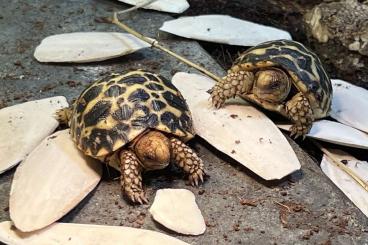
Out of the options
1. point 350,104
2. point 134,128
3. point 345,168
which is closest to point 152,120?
point 134,128

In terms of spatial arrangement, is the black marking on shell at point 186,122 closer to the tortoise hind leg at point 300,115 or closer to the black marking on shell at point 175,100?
the black marking on shell at point 175,100

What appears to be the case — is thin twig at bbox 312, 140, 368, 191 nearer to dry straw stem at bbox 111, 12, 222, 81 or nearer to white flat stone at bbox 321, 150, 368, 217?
white flat stone at bbox 321, 150, 368, 217

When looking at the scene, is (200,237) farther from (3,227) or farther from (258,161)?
(3,227)

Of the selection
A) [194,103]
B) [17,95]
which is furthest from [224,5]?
[17,95]

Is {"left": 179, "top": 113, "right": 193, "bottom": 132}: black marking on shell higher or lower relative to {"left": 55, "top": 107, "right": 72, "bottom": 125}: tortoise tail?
higher

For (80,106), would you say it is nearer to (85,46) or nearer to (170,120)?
(170,120)

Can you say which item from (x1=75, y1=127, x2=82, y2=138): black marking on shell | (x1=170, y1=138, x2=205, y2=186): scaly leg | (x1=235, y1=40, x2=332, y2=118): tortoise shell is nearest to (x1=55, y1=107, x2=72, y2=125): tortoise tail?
(x1=75, y1=127, x2=82, y2=138): black marking on shell
